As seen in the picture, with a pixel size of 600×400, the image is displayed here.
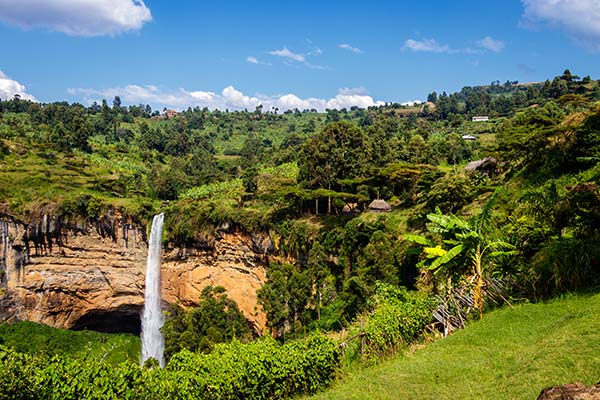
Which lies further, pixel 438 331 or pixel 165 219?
pixel 165 219

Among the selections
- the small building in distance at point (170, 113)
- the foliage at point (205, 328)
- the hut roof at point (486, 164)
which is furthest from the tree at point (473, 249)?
the small building in distance at point (170, 113)

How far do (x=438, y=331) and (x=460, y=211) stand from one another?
11.2 meters

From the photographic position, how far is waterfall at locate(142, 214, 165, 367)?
1225 inches

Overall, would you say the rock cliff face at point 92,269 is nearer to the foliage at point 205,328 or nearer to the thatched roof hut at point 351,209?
the foliage at point 205,328

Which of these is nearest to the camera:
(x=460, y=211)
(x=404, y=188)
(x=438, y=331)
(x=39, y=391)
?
(x=39, y=391)

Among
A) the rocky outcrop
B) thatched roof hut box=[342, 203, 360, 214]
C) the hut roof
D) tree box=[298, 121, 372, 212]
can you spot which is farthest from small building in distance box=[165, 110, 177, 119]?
the rocky outcrop

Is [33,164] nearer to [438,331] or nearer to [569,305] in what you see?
[438,331]

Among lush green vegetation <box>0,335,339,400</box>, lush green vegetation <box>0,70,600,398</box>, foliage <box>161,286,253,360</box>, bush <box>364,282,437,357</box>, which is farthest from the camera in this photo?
foliage <box>161,286,253,360</box>

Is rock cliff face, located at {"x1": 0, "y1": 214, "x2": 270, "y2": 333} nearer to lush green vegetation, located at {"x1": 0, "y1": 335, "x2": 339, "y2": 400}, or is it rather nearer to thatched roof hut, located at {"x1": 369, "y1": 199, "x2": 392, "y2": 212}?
thatched roof hut, located at {"x1": 369, "y1": 199, "x2": 392, "y2": 212}

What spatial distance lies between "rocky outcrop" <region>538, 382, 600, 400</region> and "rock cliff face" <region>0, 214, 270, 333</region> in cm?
2494

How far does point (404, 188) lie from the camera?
25906mm

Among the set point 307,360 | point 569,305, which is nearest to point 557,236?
point 569,305

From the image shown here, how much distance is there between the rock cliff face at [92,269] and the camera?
96.6 ft

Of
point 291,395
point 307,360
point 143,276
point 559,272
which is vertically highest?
point 559,272
